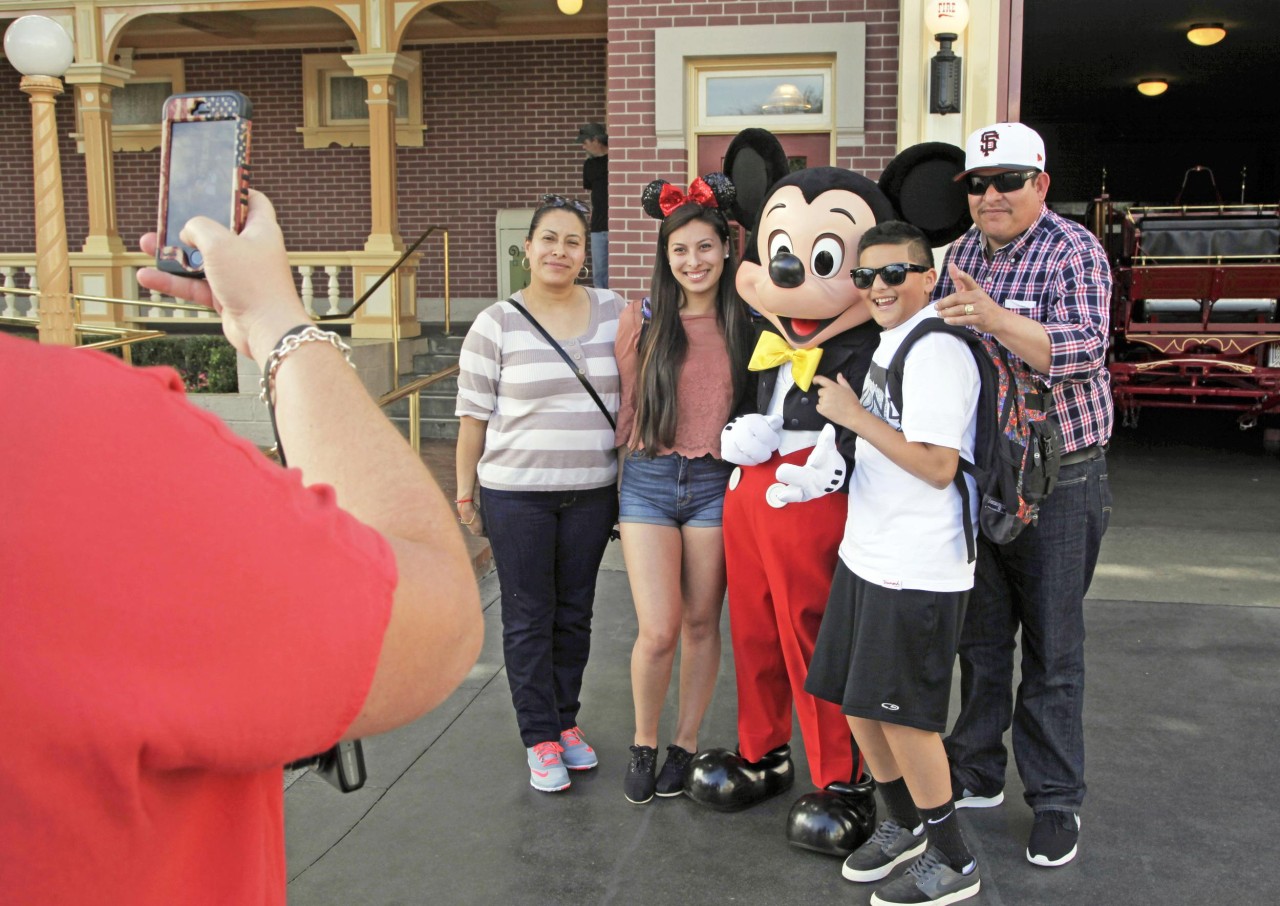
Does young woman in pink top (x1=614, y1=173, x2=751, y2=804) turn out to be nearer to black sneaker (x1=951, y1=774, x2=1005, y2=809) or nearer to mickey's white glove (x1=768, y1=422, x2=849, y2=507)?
mickey's white glove (x1=768, y1=422, x2=849, y2=507)

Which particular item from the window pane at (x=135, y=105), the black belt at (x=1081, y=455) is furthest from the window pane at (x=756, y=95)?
the window pane at (x=135, y=105)

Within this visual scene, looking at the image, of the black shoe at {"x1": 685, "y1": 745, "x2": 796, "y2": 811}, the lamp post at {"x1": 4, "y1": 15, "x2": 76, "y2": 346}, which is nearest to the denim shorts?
the black shoe at {"x1": 685, "y1": 745, "x2": 796, "y2": 811}

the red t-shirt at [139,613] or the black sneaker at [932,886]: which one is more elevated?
the red t-shirt at [139,613]

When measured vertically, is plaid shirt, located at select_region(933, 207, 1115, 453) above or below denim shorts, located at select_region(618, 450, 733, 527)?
above

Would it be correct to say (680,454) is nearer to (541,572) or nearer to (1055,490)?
(541,572)

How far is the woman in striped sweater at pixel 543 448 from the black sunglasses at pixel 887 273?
1068 millimetres

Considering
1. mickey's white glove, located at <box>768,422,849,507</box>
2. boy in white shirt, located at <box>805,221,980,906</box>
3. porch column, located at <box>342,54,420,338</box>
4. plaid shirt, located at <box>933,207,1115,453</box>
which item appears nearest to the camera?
boy in white shirt, located at <box>805,221,980,906</box>

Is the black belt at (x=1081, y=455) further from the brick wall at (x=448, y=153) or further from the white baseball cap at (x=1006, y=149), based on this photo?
the brick wall at (x=448, y=153)

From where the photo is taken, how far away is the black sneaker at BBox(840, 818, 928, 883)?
10.0 feet

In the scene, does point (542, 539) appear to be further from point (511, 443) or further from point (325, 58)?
point (325, 58)

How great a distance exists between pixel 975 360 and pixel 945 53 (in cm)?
380

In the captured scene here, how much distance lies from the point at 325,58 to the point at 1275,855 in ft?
39.4

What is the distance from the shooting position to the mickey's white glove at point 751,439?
10.4 feet

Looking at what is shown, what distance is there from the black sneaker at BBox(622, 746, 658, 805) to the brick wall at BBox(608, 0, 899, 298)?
3.74 meters
